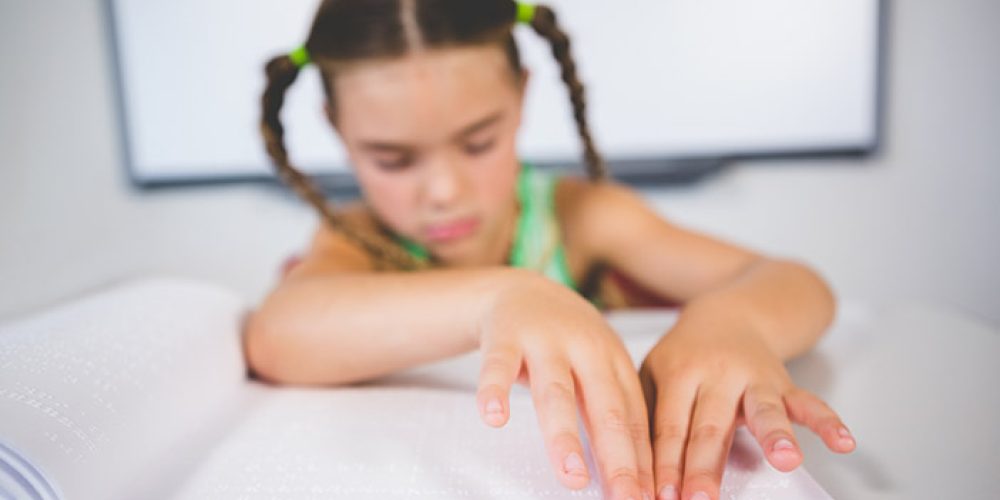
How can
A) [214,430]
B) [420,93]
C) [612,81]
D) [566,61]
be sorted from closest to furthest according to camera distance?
[214,430] → [420,93] → [566,61] → [612,81]

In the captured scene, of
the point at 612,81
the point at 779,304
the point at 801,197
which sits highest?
the point at 612,81

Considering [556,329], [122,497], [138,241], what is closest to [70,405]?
[122,497]

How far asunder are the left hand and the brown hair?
10.3 inches

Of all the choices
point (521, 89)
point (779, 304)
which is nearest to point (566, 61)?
point (521, 89)

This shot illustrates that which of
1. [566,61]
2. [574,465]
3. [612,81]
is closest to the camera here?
[574,465]

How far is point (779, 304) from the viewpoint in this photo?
0.40 metres

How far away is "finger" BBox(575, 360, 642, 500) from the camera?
0.23 meters

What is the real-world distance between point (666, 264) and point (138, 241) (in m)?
0.97

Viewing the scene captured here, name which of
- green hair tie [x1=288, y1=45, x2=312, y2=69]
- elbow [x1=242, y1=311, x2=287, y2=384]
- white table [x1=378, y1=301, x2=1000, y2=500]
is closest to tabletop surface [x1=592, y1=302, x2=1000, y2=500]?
white table [x1=378, y1=301, x2=1000, y2=500]

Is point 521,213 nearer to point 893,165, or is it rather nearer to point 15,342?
point 15,342

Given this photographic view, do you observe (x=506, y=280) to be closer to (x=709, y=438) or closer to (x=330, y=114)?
(x=709, y=438)

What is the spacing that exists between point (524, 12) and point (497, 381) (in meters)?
0.36

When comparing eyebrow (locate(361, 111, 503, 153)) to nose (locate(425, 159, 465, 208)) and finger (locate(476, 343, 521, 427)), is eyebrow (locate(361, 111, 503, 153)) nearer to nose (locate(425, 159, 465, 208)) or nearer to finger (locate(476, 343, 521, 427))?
nose (locate(425, 159, 465, 208))

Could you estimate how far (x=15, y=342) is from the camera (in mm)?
294
